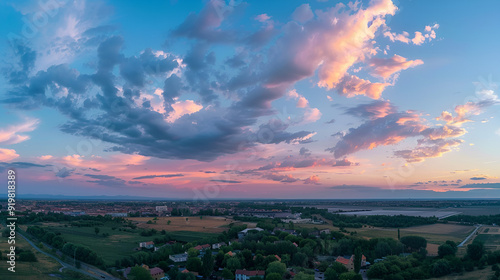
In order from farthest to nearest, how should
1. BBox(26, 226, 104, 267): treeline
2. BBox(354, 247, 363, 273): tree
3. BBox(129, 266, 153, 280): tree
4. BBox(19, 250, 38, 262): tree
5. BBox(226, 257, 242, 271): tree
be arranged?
BBox(26, 226, 104, 267): treeline, BBox(19, 250, 38, 262): tree, BBox(226, 257, 242, 271): tree, BBox(354, 247, 363, 273): tree, BBox(129, 266, 153, 280): tree

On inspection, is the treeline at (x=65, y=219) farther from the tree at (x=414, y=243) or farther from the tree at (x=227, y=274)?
the tree at (x=414, y=243)

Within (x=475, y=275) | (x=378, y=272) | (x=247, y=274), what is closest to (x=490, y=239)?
(x=475, y=275)

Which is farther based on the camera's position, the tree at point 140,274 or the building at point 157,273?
the building at point 157,273

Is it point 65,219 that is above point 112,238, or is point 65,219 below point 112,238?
above

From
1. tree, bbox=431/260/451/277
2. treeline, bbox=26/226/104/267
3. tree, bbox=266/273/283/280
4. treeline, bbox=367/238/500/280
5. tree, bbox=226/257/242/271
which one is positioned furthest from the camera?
treeline, bbox=26/226/104/267

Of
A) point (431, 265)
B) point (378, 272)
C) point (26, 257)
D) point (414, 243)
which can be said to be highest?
point (26, 257)

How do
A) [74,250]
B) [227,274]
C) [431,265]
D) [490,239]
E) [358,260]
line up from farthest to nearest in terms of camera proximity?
[490,239] → [74,250] → [358,260] → [431,265] → [227,274]

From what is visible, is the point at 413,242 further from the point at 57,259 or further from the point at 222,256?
the point at 57,259

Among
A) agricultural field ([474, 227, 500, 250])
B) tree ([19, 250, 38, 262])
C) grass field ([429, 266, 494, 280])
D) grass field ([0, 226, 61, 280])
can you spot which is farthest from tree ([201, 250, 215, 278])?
agricultural field ([474, 227, 500, 250])

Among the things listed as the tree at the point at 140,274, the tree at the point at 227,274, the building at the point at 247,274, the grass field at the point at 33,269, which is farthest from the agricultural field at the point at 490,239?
the grass field at the point at 33,269

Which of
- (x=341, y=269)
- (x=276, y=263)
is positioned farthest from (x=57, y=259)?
(x=341, y=269)

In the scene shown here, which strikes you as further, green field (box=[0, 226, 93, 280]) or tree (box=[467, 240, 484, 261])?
tree (box=[467, 240, 484, 261])

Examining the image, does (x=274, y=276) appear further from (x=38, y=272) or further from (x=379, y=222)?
(x=379, y=222)

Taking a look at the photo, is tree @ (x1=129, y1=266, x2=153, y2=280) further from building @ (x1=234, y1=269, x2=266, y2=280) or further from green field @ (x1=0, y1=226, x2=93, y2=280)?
building @ (x1=234, y1=269, x2=266, y2=280)
